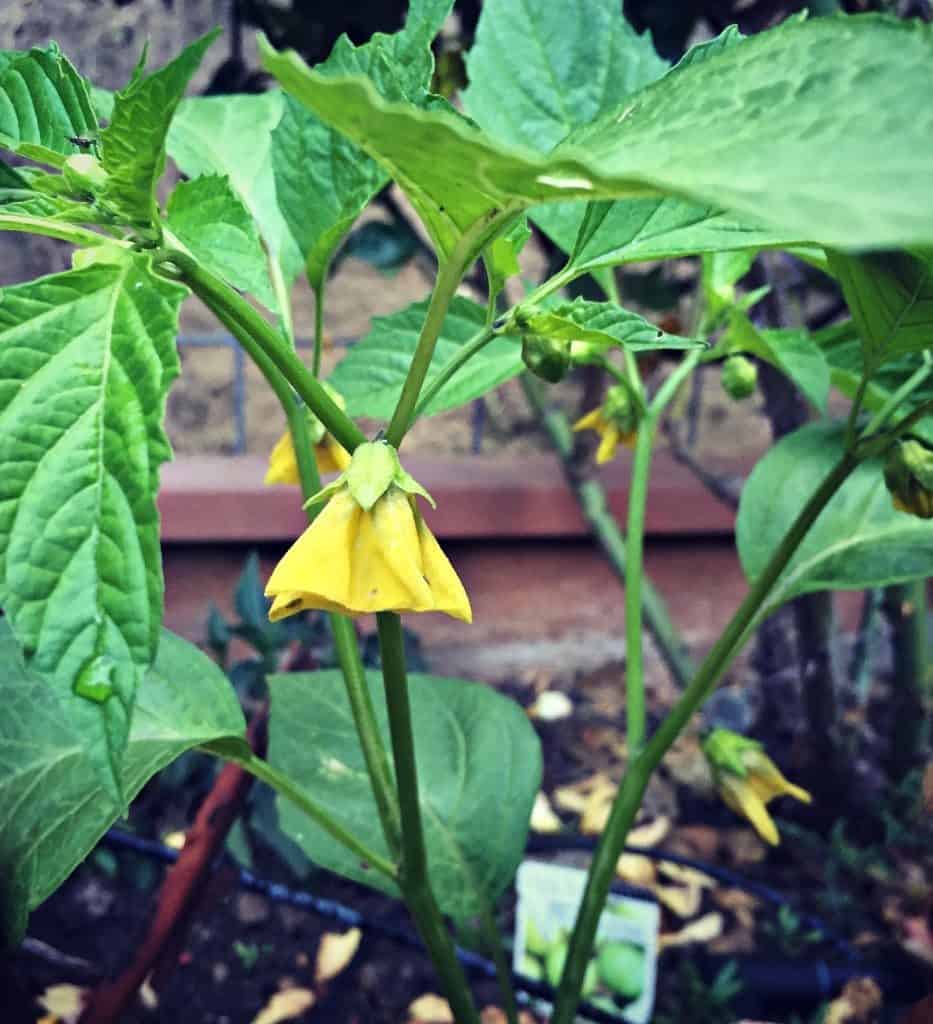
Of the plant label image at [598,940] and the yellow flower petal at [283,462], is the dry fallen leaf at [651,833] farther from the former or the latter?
the yellow flower petal at [283,462]

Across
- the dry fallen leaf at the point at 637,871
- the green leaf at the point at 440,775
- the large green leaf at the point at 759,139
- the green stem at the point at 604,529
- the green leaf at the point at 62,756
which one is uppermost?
the large green leaf at the point at 759,139

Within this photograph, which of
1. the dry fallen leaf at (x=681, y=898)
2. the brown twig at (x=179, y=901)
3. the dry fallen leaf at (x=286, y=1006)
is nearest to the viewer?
the brown twig at (x=179, y=901)

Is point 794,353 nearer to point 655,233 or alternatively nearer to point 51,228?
point 655,233

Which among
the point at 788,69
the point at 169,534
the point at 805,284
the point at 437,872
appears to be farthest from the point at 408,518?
the point at 169,534

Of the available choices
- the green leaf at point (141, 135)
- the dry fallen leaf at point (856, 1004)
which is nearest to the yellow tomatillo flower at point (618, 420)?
the green leaf at point (141, 135)

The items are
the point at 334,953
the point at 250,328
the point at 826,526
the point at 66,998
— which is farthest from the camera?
the point at 334,953

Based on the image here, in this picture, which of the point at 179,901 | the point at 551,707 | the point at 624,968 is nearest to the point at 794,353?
the point at 179,901

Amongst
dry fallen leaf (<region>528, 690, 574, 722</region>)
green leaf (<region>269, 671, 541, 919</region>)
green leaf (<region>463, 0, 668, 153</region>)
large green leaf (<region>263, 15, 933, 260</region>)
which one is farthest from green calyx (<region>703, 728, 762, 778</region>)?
dry fallen leaf (<region>528, 690, 574, 722</region>)
